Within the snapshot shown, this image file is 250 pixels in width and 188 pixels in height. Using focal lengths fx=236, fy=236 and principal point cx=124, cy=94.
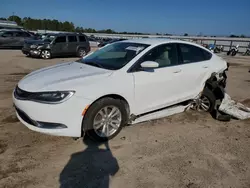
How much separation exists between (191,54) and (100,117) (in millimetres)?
2424

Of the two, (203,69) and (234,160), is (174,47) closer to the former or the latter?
(203,69)

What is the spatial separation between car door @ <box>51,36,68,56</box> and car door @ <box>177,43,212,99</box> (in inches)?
492

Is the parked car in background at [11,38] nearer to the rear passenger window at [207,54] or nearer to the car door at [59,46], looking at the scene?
the car door at [59,46]


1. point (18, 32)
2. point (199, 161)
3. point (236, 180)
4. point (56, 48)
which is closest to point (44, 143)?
point (199, 161)

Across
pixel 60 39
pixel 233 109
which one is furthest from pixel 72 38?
pixel 233 109

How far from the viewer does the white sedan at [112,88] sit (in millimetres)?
3230

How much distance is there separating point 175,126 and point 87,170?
6.85ft

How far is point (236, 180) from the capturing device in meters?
2.93

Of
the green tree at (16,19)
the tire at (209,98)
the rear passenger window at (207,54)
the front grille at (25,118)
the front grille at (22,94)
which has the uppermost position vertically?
the green tree at (16,19)

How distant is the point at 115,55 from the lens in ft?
14.5

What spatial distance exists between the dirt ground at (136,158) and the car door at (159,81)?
51 centimetres

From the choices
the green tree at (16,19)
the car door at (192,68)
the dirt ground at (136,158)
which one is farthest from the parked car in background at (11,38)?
the green tree at (16,19)

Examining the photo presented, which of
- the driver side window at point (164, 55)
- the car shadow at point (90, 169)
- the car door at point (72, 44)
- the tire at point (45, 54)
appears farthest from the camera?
the car door at point (72, 44)

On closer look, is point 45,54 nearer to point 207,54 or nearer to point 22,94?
point 207,54
